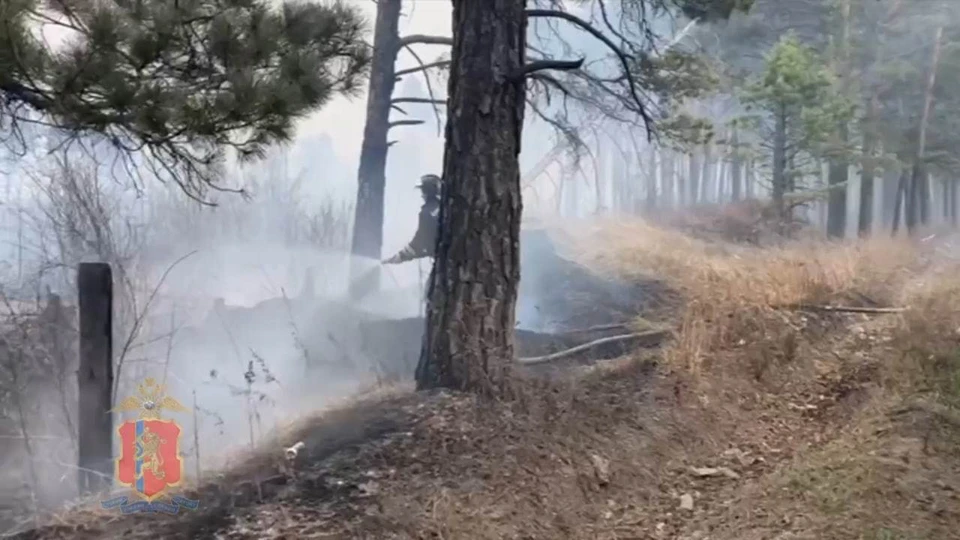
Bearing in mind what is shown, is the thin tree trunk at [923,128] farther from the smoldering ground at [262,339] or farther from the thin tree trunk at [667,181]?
the smoldering ground at [262,339]

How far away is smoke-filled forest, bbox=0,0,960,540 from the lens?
255 centimetres

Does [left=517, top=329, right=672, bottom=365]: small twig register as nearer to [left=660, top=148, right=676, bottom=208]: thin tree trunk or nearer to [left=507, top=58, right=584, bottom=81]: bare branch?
[left=507, top=58, right=584, bottom=81]: bare branch

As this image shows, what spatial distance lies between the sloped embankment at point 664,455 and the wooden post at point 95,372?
695 millimetres

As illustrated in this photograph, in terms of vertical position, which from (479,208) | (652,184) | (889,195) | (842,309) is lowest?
(842,309)

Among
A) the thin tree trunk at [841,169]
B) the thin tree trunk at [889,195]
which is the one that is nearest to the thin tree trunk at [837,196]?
the thin tree trunk at [841,169]

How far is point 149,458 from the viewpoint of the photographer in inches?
112

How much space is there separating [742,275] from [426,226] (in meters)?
2.28

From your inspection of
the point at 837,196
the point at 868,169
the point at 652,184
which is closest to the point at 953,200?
the point at 868,169

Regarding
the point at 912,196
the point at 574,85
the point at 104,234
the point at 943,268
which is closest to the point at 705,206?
the point at 912,196

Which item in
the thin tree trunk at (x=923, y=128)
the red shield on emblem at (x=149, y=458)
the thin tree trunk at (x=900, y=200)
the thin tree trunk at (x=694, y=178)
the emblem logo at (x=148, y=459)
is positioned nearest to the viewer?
the emblem logo at (x=148, y=459)

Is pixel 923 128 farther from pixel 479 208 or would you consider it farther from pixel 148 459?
pixel 148 459

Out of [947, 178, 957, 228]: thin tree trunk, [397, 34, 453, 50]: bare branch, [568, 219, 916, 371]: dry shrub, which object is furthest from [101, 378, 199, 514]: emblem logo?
[947, 178, 957, 228]: thin tree trunk

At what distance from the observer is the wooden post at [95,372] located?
316 cm

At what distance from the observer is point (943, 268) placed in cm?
657
